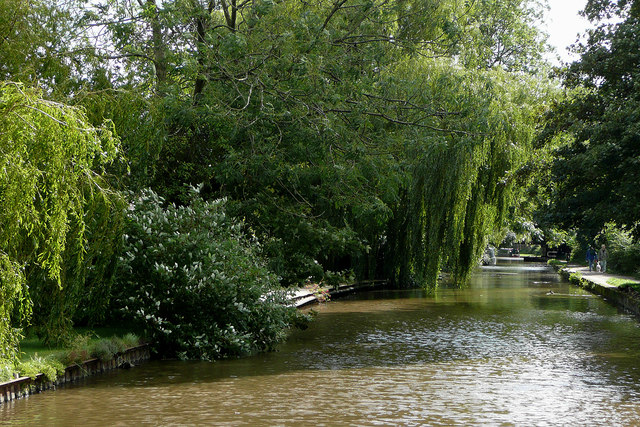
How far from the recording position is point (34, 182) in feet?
31.1

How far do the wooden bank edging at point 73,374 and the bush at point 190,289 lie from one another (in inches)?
25.5

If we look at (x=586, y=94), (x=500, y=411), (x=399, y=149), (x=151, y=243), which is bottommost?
(x=500, y=411)

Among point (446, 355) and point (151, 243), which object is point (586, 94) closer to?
point (446, 355)

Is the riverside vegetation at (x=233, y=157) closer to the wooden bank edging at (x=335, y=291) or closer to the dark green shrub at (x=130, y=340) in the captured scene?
the dark green shrub at (x=130, y=340)

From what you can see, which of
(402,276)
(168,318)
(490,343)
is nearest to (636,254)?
(402,276)

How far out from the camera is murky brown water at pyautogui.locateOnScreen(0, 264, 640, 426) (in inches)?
412

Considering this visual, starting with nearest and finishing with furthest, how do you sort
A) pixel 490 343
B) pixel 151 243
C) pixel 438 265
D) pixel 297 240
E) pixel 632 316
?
pixel 151 243, pixel 490 343, pixel 297 240, pixel 632 316, pixel 438 265

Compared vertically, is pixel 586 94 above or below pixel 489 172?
above

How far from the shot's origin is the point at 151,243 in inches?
608

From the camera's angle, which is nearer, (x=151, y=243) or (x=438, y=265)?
(x=151, y=243)

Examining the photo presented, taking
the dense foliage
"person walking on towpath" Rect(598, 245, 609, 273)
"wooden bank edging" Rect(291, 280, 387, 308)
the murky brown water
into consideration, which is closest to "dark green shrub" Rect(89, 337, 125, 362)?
the murky brown water

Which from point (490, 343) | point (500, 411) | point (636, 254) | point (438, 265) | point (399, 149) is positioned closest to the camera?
point (500, 411)

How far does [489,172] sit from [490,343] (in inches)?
487

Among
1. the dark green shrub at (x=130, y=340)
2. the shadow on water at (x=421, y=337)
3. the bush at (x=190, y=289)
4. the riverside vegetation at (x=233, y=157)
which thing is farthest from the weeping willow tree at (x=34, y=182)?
the bush at (x=190, y=289)
